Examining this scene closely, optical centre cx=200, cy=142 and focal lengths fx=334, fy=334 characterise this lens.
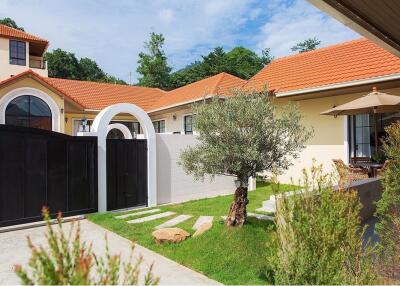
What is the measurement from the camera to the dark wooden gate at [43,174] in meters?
8.33

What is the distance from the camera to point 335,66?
13922mm

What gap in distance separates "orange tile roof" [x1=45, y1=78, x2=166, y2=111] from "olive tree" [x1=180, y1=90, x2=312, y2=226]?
16.7 m

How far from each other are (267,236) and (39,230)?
18.7 feet

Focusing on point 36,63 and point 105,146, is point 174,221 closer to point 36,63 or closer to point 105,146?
point 105,146

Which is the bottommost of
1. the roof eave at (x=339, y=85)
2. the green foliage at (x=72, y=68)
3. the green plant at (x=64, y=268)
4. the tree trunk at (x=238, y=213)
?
the tree trunk at (x=238, y=213)

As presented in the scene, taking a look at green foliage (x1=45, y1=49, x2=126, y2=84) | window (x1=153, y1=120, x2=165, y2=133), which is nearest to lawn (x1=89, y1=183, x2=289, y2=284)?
window (x1=153, y1=120, x2=165, y2=133)

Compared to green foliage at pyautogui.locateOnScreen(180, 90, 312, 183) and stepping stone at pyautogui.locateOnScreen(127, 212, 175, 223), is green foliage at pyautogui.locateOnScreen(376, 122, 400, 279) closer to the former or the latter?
green foliage at pyautogui.locateOnScreen(180, 90, 312, 183)

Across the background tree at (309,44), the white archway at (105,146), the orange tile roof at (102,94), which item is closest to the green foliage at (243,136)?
the white archway at (105,146)

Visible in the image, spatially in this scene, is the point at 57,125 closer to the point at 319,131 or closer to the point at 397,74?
the point at 319,131

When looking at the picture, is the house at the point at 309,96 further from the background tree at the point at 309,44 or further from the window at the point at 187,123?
the background tree at the point at 309,44

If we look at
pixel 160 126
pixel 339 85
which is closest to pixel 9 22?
pixel 160 126

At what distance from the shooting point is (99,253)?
Result: 21.9 ft

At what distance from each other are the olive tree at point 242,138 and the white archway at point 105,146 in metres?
3.80

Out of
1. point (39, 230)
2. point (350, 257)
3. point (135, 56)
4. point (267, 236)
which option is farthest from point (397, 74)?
point (135, 56)
